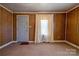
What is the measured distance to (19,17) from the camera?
6406 millimetres

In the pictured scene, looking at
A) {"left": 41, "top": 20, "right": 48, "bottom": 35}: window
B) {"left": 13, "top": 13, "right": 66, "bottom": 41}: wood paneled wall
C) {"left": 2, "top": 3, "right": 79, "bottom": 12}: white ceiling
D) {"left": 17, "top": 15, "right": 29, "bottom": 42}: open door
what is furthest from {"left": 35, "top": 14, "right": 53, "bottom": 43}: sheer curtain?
{"left": 2, "top": 3, "right": 79, "bottom": 12}: white ceiling

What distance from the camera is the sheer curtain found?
6367 millimetres

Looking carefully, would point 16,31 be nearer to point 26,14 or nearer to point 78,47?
point 26,14

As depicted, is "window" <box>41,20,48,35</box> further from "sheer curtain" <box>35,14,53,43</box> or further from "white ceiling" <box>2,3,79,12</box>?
"white ceiling" <box>2,3,79,12</box>

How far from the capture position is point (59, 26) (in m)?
6.51

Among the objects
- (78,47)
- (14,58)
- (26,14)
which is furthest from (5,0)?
(26,14)

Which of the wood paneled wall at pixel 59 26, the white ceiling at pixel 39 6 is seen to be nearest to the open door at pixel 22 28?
the white ceiling at pixel 39 6

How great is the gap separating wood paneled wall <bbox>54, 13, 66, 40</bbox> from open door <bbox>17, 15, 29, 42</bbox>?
1469 mm

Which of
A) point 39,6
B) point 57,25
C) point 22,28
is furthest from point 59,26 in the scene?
point 39,6

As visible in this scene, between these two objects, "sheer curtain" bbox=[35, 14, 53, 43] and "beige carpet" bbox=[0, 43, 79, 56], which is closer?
"beige carpet" bbox=[0, 43, 79, 56]

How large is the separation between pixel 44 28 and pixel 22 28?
1.16 metres

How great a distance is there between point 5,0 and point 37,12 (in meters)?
5.02

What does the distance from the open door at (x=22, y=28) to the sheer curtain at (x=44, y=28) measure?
0.52 meters

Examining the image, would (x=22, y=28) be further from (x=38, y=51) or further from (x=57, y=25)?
(x=38, y=51)
